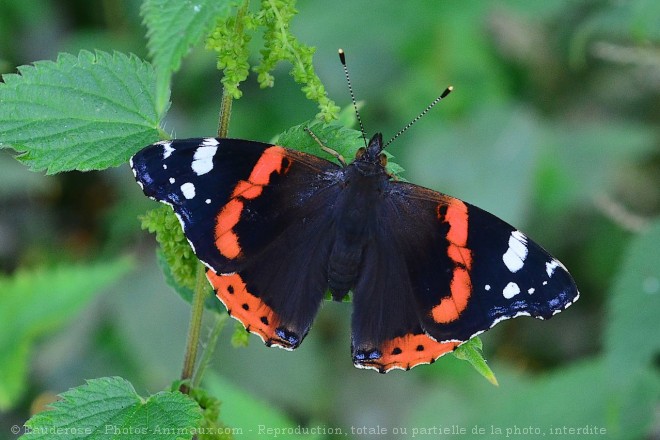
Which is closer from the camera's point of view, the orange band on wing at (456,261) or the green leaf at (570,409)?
the orange band on wing at (456,261)

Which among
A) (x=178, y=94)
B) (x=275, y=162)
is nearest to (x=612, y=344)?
(x=275, y=162)

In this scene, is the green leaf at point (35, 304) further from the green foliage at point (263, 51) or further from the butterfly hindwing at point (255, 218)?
the green foliage at point (263, 51)

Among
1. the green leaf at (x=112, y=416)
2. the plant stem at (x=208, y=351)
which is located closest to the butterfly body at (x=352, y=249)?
the plant stem at (x=208, y=351)

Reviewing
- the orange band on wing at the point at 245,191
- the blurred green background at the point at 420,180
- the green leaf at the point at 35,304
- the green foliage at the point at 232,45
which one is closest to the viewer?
the green foliage at the point at 232,45

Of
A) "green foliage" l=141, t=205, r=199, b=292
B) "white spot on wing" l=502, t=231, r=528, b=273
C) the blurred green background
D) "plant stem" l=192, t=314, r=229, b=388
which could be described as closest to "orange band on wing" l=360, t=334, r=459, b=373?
"white spot on wing" l=502, t=231, r=528, b=273

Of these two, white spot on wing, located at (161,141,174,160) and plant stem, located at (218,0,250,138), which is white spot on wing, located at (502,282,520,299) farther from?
white spot on wing, located at (161,141,174,160)

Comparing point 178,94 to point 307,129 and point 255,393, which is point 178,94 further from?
point 307,129
